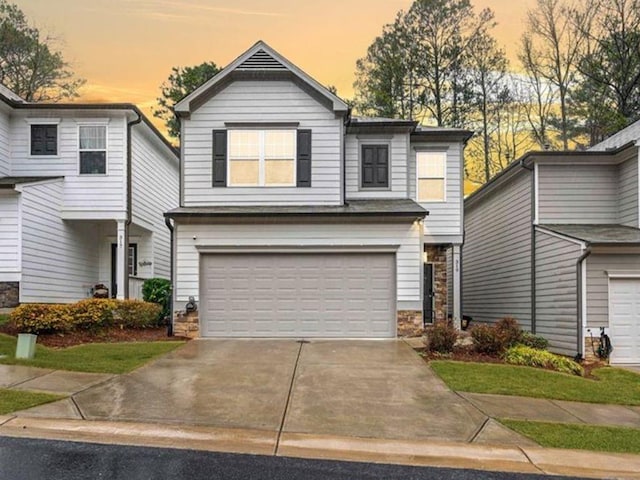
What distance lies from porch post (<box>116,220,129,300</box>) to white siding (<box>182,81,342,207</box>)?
3.63 metres

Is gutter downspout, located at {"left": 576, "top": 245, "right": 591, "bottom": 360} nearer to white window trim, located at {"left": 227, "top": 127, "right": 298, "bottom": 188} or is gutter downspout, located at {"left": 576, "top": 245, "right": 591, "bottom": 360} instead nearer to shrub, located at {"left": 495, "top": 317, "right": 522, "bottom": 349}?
shrub, located at {"left": 495, "top": 317, "right": 522, "bottom": 349}

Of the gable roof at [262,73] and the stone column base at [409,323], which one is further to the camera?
the gable roof at [262,73]

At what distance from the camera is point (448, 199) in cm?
1523

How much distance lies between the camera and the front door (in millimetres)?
15227

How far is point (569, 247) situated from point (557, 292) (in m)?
1.30

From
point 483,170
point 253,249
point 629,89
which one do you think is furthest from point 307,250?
point 629,89

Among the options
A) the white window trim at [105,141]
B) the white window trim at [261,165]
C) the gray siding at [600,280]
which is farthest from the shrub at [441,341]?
the white window trim at [105,141]

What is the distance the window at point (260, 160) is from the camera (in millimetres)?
13594

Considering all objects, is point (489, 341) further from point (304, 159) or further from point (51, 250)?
point (51, 250)

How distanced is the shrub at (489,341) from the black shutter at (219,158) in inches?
291

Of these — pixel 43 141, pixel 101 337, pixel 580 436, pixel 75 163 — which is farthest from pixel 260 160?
pixel 580 436

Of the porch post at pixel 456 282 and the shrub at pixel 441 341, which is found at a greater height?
the porch post at pixel 456 282

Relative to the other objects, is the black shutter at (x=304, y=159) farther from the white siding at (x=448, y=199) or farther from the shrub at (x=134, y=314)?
the shrub at (x=134, y=314)

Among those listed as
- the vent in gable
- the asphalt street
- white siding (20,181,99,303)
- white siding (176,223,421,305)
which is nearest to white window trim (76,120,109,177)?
white siding (20,181,99,303)
